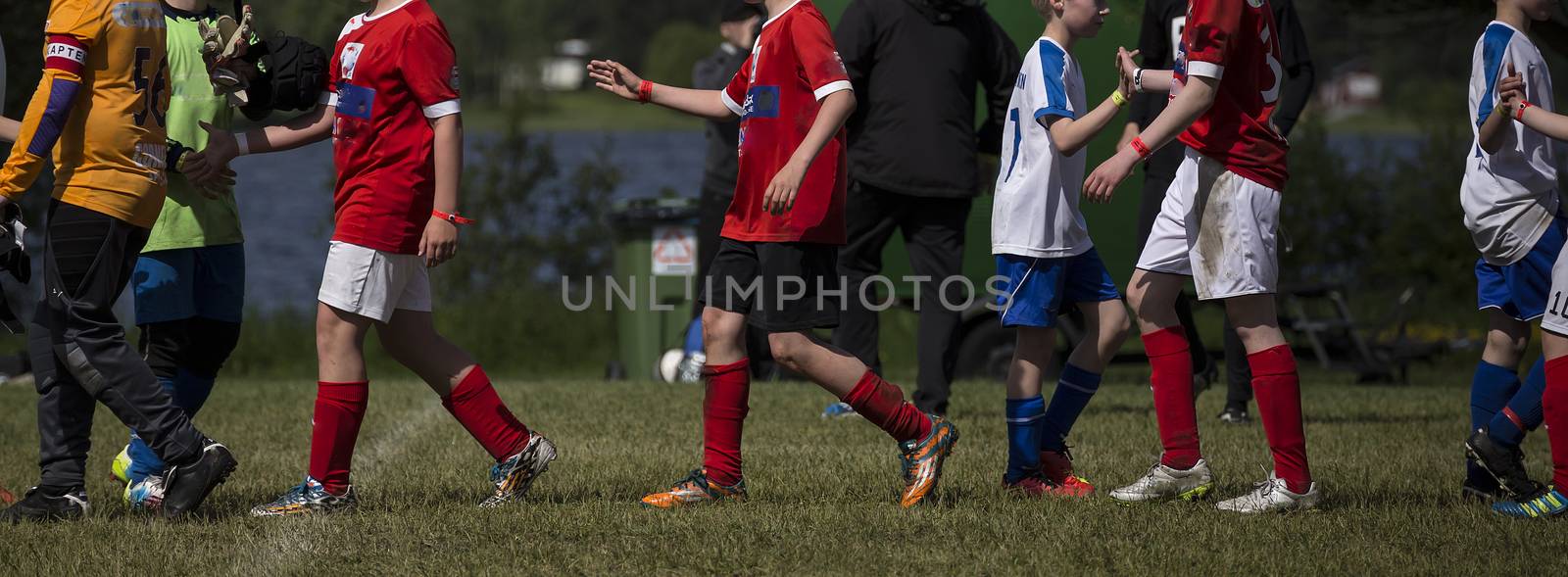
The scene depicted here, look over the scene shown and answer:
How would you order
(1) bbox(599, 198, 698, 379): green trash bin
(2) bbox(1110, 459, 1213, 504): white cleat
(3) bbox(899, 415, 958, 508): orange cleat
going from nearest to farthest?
(3) bbox(899, 415, 958, 508): orange cleat < (2) bbox(1110, 459, 1213, 504): white cleat < (1) bbox(599, 198, 698, 379): green trash bin

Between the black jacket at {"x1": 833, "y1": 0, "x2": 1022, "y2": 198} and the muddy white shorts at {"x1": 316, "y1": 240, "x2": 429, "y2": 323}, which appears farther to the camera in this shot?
the black jacket at {"x1": 833, "y1": 0, "x2": 1022, "y2": 198}

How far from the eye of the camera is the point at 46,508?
525 cm

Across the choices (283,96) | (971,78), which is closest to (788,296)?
(283,96)

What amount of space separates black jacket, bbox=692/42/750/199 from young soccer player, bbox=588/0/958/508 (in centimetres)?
495

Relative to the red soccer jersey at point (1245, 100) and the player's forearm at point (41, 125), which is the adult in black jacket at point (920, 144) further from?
the player's forearm at point (41, 125)

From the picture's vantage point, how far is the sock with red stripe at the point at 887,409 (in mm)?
5316

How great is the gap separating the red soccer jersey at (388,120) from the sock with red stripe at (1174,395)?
7.44 feet

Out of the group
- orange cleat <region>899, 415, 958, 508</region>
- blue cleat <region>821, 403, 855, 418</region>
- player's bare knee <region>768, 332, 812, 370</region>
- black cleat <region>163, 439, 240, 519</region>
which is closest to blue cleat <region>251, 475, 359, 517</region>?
black cleat <region>163, 439, 240, 519</region>

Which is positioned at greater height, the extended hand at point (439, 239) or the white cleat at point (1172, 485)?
the extended hand at point (439, 239)

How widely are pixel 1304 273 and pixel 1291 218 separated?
2.49 ft

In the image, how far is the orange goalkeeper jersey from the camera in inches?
191

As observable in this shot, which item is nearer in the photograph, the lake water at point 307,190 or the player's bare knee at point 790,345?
the player's bare knee at point 790,345

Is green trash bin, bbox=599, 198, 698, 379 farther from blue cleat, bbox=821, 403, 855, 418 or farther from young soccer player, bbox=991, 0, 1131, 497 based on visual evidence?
young soccer player, bbox=991, 0, 1131, 497

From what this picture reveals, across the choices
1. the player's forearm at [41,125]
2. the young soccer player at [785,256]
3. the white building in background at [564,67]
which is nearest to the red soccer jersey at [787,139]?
the young soccer player at [785,256]
